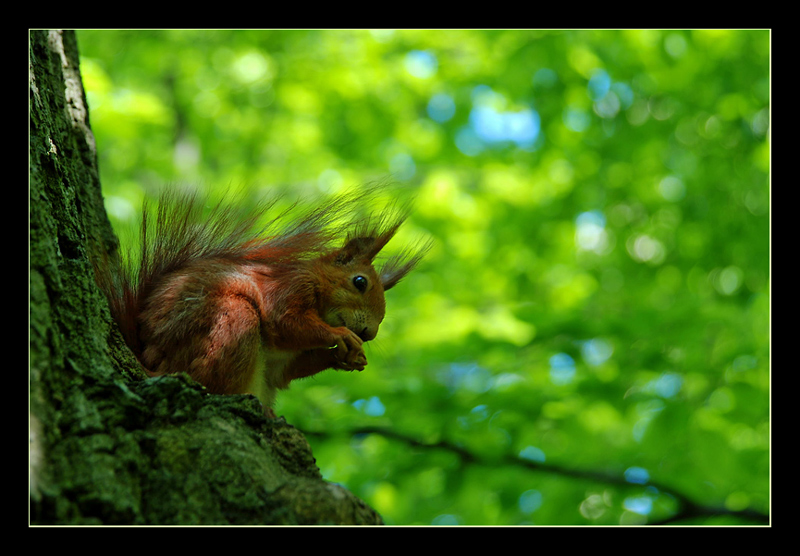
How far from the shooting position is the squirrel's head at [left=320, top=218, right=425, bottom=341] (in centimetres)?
214

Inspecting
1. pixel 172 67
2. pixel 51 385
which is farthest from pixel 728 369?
pixel 172 67

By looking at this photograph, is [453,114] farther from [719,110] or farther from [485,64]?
[719,110]

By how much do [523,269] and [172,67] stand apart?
15.5 feet

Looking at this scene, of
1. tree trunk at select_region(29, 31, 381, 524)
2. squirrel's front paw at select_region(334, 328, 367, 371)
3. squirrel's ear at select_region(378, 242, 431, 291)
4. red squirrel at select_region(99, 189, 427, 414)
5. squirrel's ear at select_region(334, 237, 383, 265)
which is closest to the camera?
tree trunk at select_region(29, 31, 381, 524)

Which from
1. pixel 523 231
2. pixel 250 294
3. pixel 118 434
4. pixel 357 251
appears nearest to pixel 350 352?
pixel 250 294

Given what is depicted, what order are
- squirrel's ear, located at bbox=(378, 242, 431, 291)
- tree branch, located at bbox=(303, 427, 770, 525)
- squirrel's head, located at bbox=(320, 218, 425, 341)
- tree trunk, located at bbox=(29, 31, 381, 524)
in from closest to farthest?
tree trunk, located at bbox=(29, 31, 381, 524), squirrel's head, located at bbox=(320, 218, 425, 341), squirrel's ear, located at bbox=(378, 242, 431, 291), tree branch, located at bbox=(303, 427, 770, 525)

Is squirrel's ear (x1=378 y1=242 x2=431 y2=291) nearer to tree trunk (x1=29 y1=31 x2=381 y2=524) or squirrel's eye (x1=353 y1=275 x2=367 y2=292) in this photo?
squirrel's eye (x1=353 y1=275 x2=367 y2=292)

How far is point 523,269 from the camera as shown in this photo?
21.6 feet

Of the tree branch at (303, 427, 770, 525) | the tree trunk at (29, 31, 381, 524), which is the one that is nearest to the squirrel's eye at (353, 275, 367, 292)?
the tree trunk at (29, 31, 381, 524)

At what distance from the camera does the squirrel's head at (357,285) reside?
2143 millimetres

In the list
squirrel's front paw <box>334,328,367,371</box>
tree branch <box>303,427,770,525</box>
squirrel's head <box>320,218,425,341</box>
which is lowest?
tree branch <box>303,427,770,525</box>

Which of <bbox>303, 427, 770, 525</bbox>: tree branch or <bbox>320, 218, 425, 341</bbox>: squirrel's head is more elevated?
<bbox>320, 218, 425, 341</bbox>: squirrel's head

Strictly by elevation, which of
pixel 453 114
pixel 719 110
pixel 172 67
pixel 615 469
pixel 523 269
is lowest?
pixel 615 469

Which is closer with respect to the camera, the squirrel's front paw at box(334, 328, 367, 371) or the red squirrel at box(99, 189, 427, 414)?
the red squirrel at box(99, 189, 427, 414)
